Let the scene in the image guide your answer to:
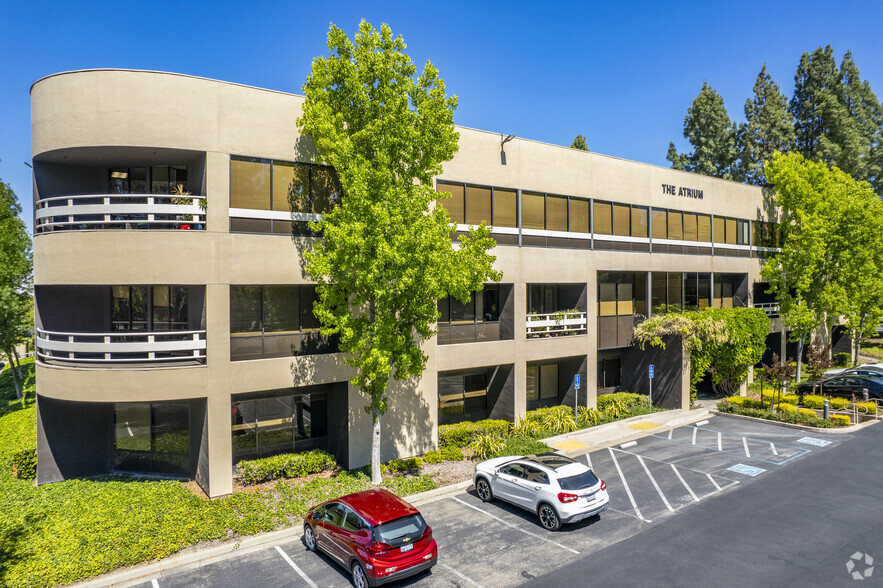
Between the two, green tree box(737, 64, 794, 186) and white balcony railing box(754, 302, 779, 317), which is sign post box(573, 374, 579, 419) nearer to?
white balcony railing box(754, 302, 779, 317)

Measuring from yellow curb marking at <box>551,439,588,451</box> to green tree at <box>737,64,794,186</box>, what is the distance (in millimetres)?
45150

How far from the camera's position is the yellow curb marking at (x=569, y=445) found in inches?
816

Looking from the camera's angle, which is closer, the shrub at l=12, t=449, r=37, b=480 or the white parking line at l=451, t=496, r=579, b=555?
the white parking line at l=451, t=496, r=579, b=555

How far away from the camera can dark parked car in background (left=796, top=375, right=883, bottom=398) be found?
28.0m

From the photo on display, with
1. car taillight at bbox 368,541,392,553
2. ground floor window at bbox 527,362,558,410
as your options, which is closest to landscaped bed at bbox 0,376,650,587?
ground floor window at bbox 527,362,558,410

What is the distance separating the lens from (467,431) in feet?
69.5

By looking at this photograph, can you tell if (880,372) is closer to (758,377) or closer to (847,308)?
(847,308)

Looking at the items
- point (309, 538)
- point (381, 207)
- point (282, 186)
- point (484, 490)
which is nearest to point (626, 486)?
point (484, 490)

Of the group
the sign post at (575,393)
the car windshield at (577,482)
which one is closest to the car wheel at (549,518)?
the car windshield at (577,482)

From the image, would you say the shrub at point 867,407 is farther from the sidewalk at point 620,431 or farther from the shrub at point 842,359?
the shrub at point 842,359

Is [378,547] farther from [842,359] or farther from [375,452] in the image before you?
[842,359]

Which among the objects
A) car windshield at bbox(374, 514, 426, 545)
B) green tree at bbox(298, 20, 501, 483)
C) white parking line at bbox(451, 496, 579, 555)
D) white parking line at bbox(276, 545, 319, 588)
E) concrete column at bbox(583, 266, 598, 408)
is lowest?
white parking line at bbox(276, 545, 319, 588)

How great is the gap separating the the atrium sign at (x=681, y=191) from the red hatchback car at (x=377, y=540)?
24097 mm

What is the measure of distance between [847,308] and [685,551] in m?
28.8
